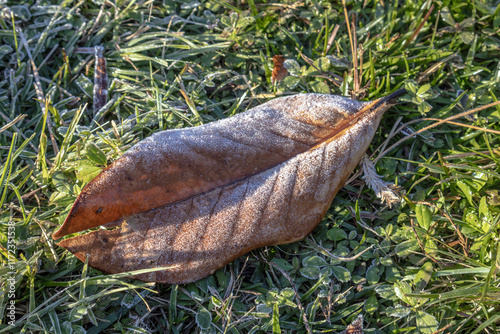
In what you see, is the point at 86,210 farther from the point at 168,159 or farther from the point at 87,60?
the point at 87,60

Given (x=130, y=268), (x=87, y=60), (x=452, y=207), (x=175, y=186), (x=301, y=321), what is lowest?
(x=301, y=321)

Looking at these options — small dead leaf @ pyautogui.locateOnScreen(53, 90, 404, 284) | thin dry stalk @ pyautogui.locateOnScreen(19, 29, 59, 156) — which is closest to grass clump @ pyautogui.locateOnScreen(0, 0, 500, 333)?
thin dry stalk @ pyautogui.locateOnScreen(19, 29, 59, 156)

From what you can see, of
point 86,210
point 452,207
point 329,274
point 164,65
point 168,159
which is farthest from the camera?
point 164,65

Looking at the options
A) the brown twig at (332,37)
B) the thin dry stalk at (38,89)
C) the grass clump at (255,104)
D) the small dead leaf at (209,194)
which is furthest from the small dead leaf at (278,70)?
the thin dry stalk at (38,89)

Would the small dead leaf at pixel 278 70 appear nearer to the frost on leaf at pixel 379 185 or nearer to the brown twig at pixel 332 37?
the brown twig at pixel 332 37

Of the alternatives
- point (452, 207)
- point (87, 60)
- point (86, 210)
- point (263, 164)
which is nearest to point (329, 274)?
point (263, 164)

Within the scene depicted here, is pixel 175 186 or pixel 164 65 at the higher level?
pixel 164 65

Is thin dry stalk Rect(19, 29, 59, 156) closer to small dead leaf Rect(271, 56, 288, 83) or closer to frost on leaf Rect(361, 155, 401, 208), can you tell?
small dead leaf Rect(271, 56, 288, 83)

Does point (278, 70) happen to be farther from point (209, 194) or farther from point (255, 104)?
point (209, 194)
